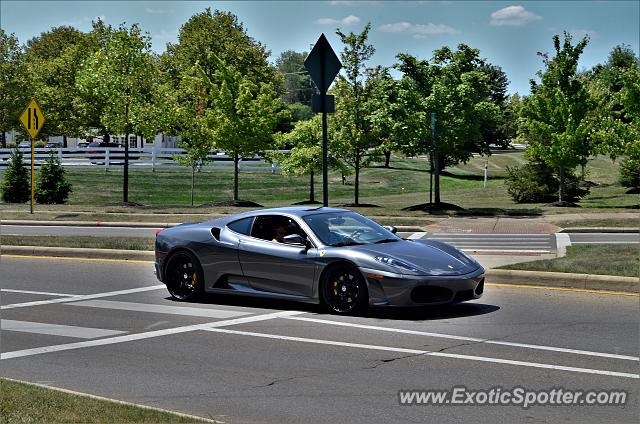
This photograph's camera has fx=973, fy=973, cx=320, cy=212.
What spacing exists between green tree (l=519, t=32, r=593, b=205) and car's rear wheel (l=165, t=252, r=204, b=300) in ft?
77.5

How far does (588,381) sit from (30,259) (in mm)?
13960

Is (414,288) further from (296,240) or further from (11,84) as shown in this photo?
(11,84)

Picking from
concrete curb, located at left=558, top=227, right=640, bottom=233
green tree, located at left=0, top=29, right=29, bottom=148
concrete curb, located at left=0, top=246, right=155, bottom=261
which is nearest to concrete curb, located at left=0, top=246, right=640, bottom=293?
concrete curb, located at left=0, top=246, right=155, bottom=261

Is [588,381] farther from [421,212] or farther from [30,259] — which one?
[421,212]

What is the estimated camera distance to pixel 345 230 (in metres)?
13.0

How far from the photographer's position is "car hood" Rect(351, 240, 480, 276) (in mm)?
11961

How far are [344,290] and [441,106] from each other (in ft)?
73.4

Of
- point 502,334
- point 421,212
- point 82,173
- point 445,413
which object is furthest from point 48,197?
point 445,413

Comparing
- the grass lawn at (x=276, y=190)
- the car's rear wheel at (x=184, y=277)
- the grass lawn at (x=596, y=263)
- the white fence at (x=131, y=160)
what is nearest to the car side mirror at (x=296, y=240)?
the car's rear wheel at (x=184, y=277)

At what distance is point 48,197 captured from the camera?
42.8 meters

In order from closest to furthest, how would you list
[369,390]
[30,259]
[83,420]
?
[83,420], [369,390], [30,259]

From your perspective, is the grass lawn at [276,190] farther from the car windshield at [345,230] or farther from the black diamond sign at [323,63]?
the car windshield at [345,230]

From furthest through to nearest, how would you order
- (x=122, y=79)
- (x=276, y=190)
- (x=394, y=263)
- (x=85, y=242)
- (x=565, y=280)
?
1. (x=276, y=190)
2. (x=122, y=79)
3. (x=85, y=242)
4. (x=565, y=280)
5. (x=394, y=263)

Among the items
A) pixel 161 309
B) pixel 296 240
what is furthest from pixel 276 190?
pixel 296 240
